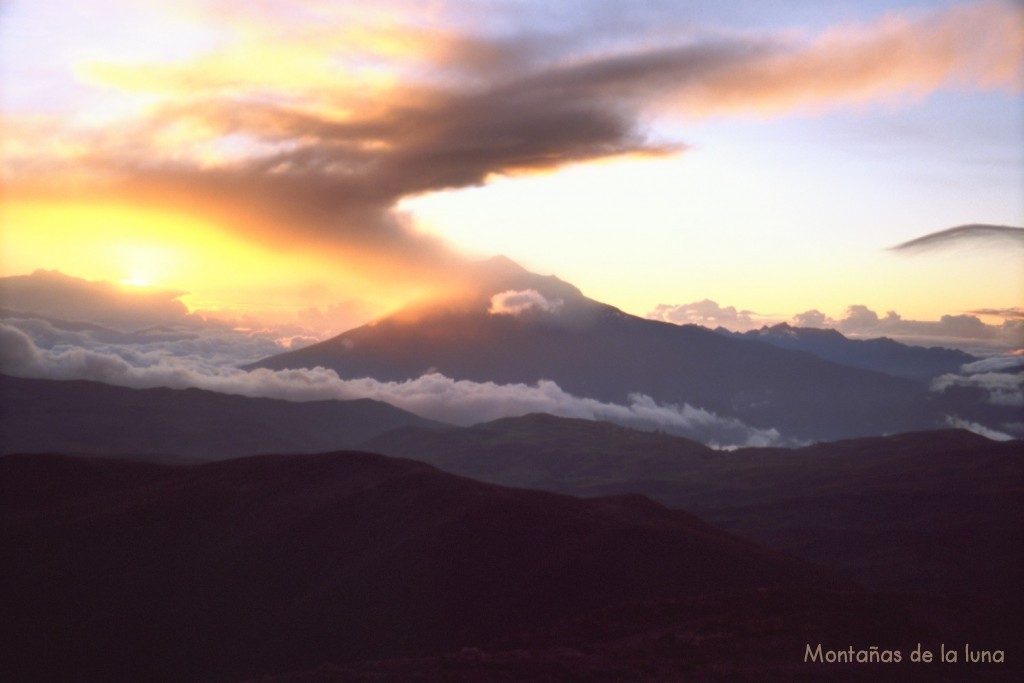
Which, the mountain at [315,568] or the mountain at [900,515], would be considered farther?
the mountain at [900,515]

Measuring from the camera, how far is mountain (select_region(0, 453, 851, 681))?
55.3 m

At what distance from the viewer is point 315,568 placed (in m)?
67.0

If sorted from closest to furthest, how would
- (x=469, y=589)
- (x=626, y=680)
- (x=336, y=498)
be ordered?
(x=626, y=680), (x=469, y=589), (x=336, y=498)

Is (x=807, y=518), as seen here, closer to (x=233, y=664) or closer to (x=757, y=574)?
(x=757, y=574)

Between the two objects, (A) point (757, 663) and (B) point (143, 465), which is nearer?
(A) point (757, 663)

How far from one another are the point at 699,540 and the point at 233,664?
3550cm

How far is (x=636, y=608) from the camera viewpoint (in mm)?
49812

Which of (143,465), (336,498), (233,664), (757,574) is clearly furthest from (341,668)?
(143,465)

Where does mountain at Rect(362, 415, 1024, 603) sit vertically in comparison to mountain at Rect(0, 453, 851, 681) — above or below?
below

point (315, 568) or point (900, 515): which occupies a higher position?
point (315, 568)

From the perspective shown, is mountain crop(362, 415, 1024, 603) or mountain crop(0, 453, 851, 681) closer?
mountain crop(0, 453, 851, 681)

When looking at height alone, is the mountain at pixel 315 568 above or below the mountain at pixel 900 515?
above

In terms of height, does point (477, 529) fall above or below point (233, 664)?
above

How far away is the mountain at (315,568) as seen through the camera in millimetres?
55312
